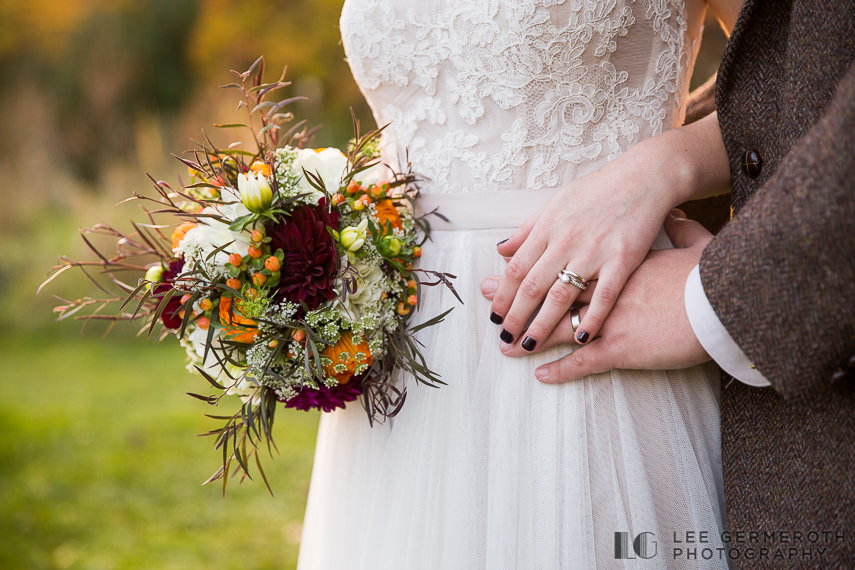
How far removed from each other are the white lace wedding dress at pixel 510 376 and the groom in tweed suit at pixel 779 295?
0.09 m

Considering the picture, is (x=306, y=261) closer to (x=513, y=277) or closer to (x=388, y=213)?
(x=388, y=213)

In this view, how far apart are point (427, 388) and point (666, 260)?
528mm

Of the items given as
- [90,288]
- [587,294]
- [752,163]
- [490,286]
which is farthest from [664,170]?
[90,288]

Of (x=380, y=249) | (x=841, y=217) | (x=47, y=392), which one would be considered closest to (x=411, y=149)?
(x=380, y=249)

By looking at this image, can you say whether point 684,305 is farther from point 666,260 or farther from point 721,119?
point 721,119

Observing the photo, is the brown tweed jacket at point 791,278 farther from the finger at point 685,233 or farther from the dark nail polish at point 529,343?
the dark nail polish at point 529,343

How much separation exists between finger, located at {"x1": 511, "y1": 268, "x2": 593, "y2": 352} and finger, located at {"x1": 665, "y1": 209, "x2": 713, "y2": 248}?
0.26 m

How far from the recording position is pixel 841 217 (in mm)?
755

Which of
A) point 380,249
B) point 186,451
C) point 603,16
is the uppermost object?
point 603,16

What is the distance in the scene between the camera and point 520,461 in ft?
3.62

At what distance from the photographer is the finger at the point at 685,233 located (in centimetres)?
113

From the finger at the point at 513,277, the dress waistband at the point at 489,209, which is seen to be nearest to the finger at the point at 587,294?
the finger at the point at 513,277

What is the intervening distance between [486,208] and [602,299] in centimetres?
35

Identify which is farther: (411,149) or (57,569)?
(57,569)
